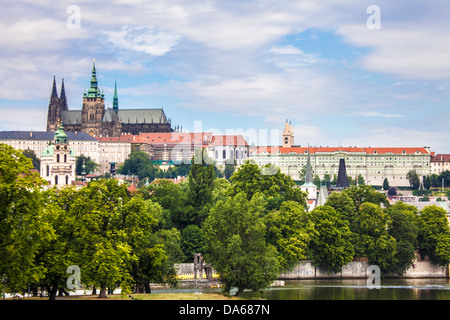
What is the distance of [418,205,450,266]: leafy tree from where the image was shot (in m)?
67.8

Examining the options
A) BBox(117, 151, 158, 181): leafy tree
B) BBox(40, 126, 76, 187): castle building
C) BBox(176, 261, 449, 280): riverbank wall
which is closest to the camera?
BBox(176, 261, 449, 280): riverbank wall

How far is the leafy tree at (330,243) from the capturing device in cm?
6347

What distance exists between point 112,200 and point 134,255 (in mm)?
3100

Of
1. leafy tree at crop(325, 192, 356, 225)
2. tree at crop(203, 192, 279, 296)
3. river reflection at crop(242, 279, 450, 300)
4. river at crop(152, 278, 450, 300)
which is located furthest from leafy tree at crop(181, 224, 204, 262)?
leafy tree at crop(325, 192, 356, 225)

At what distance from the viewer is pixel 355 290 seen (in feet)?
179

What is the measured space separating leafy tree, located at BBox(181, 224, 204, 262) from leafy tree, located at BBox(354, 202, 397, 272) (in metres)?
14.9

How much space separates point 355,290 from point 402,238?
1374cm

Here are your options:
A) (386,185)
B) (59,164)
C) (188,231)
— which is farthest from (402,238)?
(386,185)

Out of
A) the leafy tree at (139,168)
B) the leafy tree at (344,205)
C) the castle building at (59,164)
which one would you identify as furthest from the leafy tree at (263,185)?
the leafy tree at (139,168)

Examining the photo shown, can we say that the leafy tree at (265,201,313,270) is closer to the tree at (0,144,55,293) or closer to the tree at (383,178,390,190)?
the tree at (0,144,55,293)

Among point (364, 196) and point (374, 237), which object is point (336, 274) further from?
point (364, 196)
